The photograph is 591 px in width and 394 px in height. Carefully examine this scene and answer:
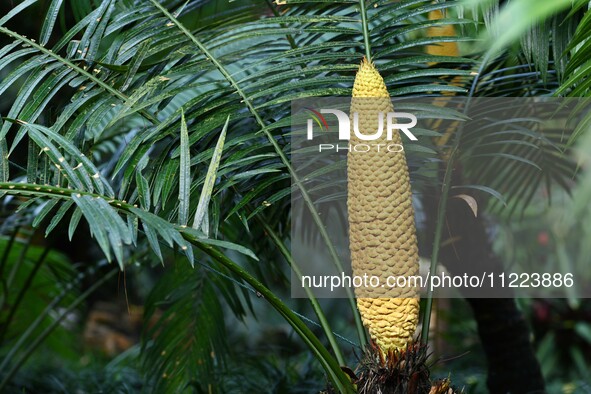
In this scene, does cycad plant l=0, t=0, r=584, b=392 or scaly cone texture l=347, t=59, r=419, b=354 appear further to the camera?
scaly cone texture l=347, t=59, r=419, b=354

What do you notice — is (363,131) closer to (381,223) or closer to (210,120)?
(381,223)

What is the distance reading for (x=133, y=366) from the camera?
3252mm

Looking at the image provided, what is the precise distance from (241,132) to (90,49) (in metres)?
0.43

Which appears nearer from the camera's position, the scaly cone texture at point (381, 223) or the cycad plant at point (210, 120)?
the cycad plant at point (210, 120)

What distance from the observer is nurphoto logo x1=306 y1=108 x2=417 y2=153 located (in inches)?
49.4

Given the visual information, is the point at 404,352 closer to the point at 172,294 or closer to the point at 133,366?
the point at 172,294

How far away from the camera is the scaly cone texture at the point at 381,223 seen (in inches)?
49.0

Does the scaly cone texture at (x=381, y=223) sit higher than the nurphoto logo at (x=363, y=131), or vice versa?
the nurphoto logo at (x=363, y=131)

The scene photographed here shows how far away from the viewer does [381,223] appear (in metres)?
1.25

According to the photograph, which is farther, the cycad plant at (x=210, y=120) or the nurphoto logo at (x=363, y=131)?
the nurphoto logo at (x=363, y=131)

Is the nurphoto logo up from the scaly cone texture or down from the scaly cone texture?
up

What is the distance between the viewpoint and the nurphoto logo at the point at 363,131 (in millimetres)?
1255

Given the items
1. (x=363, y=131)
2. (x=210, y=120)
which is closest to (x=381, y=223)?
(x=363, y=131)

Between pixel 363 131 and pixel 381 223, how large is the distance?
0.54ft
